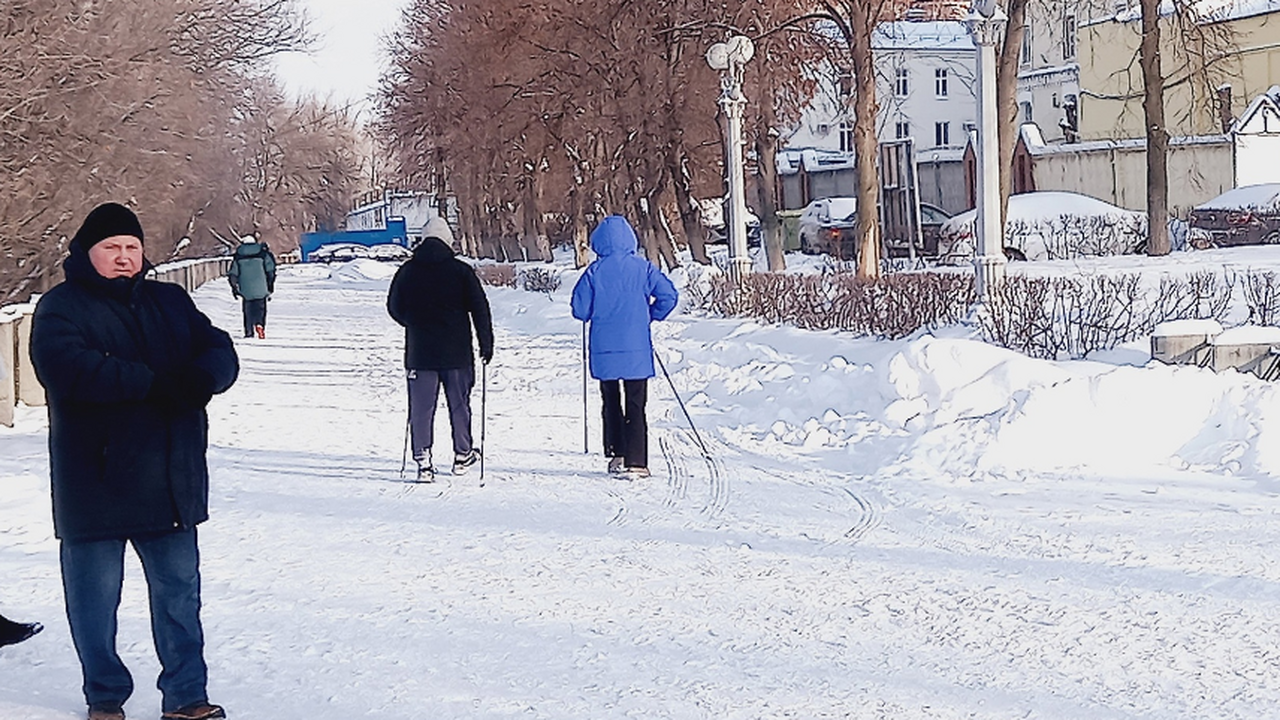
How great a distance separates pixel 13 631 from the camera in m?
6.78

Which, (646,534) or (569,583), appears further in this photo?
(646,534)

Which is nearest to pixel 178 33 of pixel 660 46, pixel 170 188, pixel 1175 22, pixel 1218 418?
pixel 170 188

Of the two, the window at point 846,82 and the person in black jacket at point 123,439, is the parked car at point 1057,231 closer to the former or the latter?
the window at point 846,82

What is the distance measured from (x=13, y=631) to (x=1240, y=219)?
34806 millimetres

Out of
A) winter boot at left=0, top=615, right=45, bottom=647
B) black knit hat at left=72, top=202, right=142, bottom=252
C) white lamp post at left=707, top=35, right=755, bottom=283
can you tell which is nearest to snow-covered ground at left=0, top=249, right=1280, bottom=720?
winter boot at left=0, top=615, right=45, bottom=647

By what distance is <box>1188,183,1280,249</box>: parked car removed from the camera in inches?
1438

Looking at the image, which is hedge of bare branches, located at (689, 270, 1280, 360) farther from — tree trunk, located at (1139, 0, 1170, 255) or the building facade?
the building facade

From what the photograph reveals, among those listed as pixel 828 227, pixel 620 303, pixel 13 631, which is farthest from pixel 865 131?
pixel 828 227

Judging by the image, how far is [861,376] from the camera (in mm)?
13688

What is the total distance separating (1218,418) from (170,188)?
3333 cm

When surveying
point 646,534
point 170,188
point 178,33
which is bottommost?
point 646,534

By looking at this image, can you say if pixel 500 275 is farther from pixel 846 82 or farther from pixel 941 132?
pixel 941 132

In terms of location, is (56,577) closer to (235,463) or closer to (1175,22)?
(235,463)

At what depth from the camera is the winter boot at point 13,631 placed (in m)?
6.71
